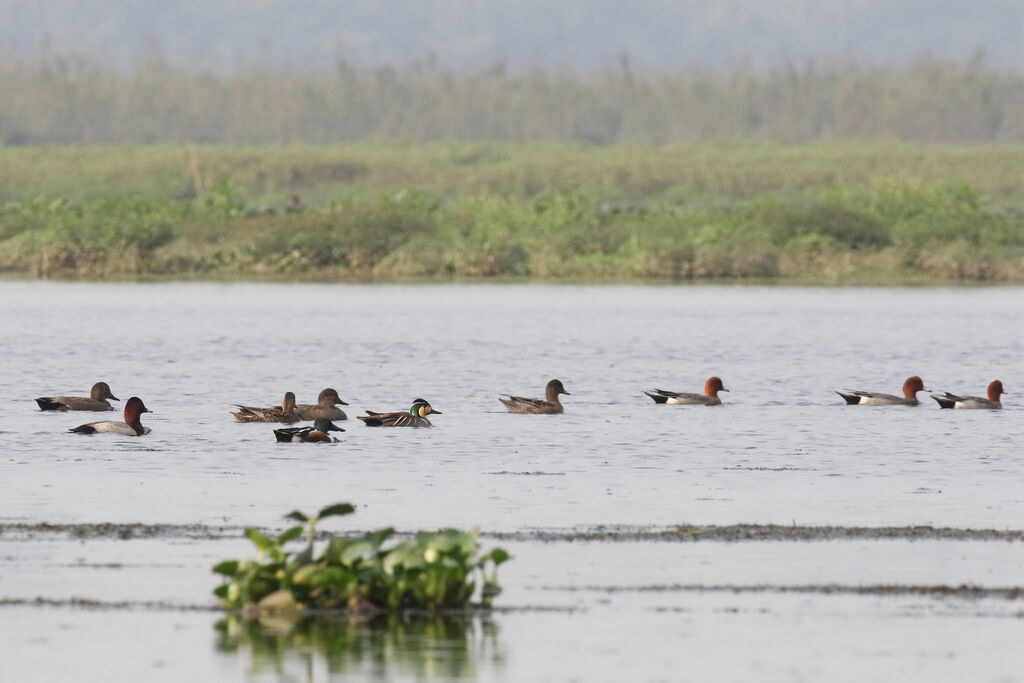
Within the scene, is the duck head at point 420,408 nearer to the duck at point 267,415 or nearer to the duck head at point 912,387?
the duck at point 267,415

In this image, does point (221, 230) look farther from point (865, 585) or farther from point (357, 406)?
point (865, 585)

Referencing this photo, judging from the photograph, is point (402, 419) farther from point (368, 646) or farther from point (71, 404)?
point (368, 646)

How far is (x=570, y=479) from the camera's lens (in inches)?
788

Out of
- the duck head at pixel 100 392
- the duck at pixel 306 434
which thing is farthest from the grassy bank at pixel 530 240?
the duck at pixel 306 434

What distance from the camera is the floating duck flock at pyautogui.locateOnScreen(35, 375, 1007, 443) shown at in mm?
23359

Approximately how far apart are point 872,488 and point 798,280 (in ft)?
154

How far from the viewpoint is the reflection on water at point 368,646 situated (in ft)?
38.6

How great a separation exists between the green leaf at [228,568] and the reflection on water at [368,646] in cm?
27

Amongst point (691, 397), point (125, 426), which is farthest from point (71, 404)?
point (691, 397)

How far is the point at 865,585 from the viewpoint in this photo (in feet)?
46.0

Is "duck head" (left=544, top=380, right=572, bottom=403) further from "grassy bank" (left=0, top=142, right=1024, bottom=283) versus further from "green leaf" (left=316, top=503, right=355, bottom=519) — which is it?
"grassy bank" (left=0, top=142, right=1024, bottom=283)

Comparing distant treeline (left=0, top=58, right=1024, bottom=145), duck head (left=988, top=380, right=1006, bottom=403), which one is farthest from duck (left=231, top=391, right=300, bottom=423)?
distant treeline (left=0, top=58, right=1024, bottom=145)

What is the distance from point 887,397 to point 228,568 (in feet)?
56.6

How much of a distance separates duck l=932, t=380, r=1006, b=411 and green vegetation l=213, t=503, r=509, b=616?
52.0 feet
